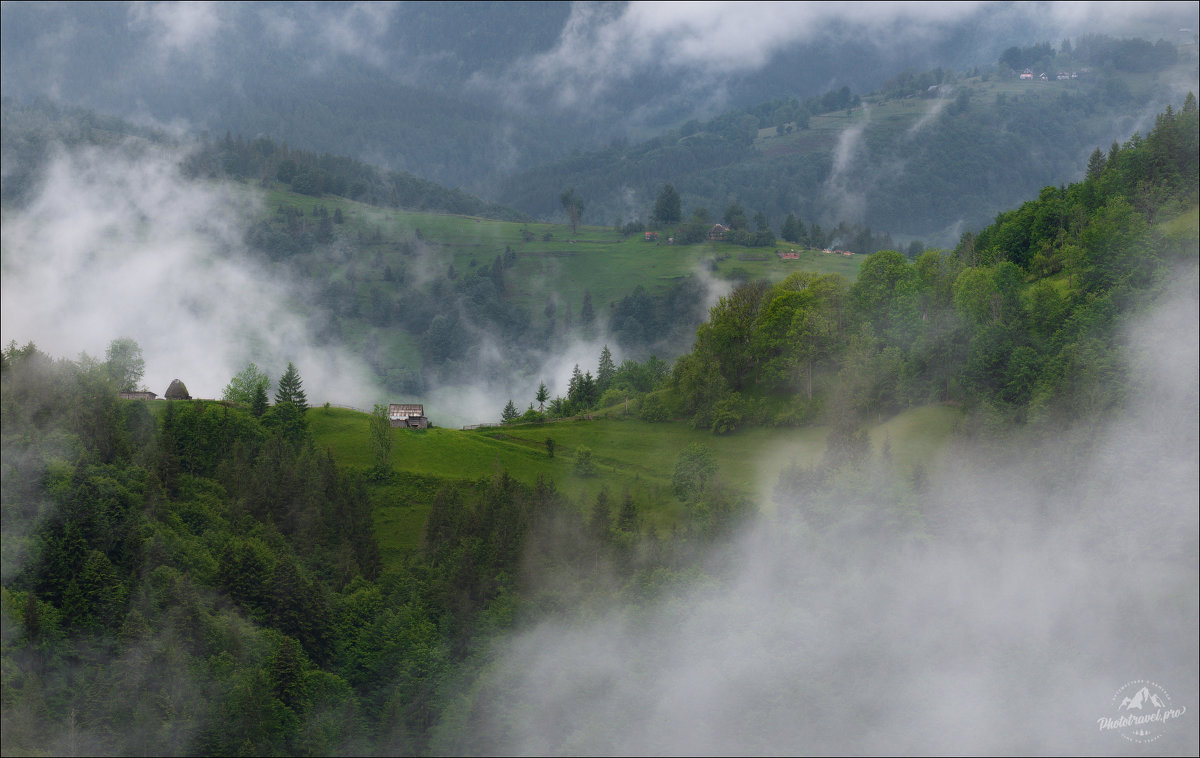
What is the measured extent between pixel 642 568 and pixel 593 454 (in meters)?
23.7

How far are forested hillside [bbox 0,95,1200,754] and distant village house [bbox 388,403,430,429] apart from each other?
12.6m

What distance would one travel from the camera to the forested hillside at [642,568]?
241 ft

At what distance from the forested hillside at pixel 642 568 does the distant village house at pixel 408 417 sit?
1259 centimetres

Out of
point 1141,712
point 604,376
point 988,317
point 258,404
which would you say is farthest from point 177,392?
point 1141,712

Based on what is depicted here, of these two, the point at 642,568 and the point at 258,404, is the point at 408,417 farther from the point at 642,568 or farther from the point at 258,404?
the point at 642,568

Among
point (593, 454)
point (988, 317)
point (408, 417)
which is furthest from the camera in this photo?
point (408, 417)

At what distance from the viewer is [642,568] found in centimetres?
8681

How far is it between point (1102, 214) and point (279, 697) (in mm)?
84200

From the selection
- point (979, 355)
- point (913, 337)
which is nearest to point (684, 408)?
point (913, 337)

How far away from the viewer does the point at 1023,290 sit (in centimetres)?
9975

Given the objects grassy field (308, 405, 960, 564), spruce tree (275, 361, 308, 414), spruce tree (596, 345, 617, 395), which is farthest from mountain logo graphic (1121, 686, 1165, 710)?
spruce tree (275, 361, 308, 414)

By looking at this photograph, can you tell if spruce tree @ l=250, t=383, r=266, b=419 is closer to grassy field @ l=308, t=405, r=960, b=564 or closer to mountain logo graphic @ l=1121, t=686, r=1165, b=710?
grassy field @ l=308, t=405, r=960, b=564

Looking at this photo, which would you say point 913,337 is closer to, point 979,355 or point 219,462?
point 979,355

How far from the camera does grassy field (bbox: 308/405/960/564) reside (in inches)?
3784
